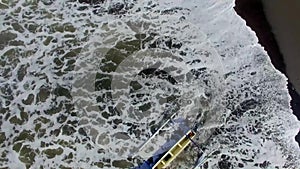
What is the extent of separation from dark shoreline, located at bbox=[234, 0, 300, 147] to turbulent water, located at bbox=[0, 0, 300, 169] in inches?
4.3

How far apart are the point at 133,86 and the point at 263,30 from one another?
7.58 feet

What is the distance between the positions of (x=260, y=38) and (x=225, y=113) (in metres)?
1.43

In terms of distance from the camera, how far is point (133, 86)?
26.1ft

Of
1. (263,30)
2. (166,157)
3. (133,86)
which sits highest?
(263,30)

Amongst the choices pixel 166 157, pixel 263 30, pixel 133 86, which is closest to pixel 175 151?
pixel 166 157

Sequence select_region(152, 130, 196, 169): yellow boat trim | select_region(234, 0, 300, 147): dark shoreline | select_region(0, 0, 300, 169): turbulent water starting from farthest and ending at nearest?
select_region(234, 0, 300, 147): dark shoreline, select_region(0, 0, 300, 169): turbulent water, select_region(152, 130, 196, 169): yellow boat trim

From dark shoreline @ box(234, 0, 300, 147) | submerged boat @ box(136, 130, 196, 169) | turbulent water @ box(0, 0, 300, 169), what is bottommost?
submerged boat @ box(136, 130, 196, 169)

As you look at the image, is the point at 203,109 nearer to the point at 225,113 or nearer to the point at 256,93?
the point at 225,113

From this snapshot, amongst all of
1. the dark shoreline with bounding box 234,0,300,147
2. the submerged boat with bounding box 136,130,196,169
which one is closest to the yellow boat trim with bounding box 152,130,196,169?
the submerged boat with bounding box 136,130,196,169

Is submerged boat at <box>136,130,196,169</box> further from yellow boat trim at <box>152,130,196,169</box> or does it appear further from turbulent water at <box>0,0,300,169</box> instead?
turbulent water at <box>0,0,300,169</box>

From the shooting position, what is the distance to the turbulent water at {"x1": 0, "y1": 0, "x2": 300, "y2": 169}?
7504mm

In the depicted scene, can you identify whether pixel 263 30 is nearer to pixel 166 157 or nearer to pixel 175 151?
pixel 175 151

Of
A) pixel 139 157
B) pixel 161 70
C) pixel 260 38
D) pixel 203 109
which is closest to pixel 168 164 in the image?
pixel 139 157

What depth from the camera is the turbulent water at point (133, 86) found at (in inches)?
295
